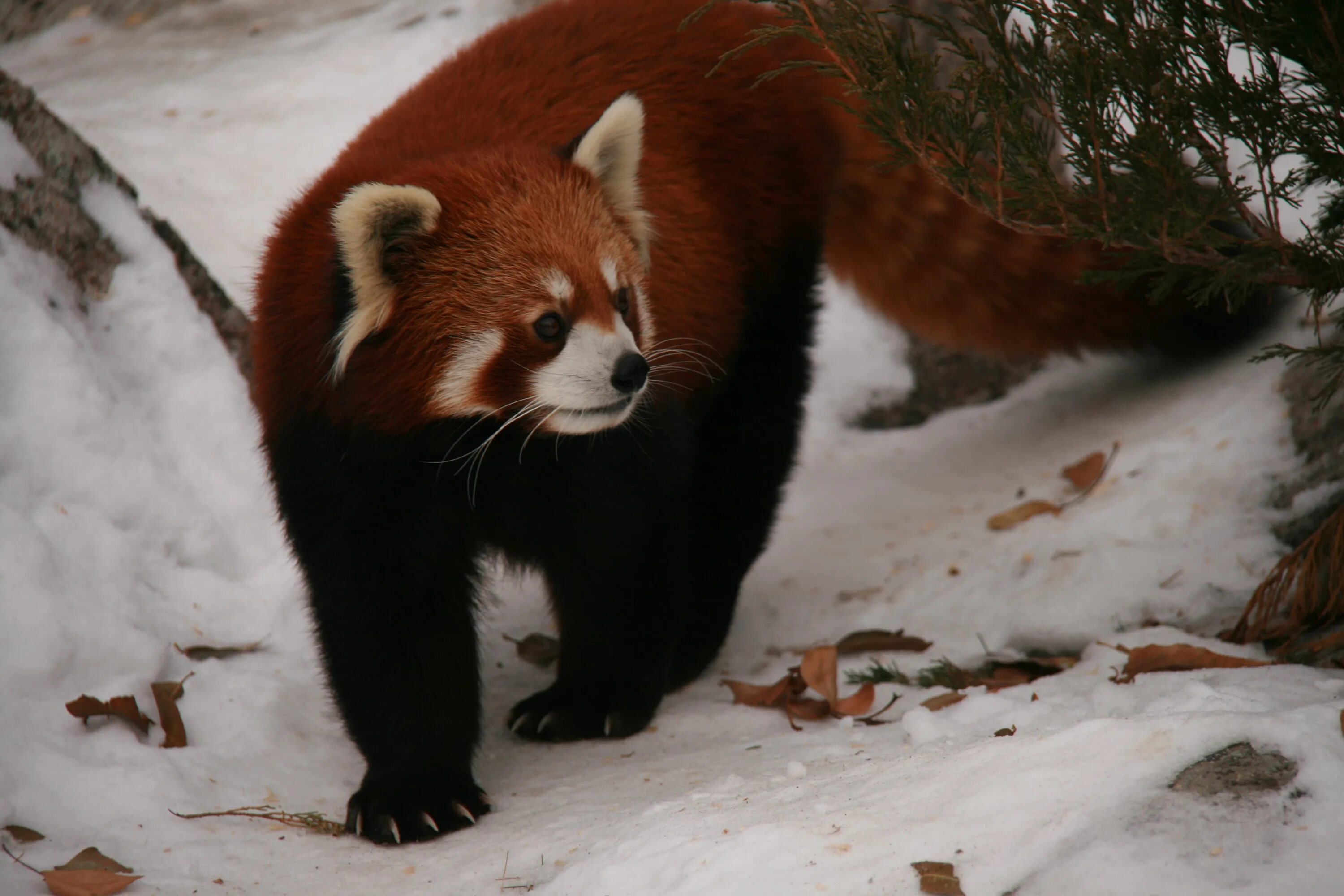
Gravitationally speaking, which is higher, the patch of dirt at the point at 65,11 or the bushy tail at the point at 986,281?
the patch of dirt at the point at 65,11

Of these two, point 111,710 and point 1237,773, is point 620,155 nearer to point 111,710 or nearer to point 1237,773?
point 111,710

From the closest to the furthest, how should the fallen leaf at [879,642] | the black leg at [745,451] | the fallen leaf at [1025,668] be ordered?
the fallen leaf at [1025,668]
the fallen leaf at [879,642]
the black leg at [745,451]

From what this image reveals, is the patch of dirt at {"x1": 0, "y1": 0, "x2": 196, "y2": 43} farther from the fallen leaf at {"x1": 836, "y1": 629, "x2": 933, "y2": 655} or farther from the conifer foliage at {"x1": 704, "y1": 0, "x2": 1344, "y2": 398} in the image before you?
the fallen leaf at {"x1": 836, "y1": 629, "x2": 933, "y2": 655}

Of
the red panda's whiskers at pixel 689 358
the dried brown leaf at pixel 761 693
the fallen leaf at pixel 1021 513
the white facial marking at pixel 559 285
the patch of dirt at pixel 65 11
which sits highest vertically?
the patch of dirt at pixel 65 11

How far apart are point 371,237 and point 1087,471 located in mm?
2908

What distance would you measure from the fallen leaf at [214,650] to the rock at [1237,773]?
2.70m

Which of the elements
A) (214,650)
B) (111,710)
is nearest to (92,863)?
(111,710)

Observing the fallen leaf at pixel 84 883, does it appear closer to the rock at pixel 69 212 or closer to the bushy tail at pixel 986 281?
the rock at pixel 69 212

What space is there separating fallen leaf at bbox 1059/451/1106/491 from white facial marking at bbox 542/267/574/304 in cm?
242

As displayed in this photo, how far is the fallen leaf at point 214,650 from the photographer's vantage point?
130 inches

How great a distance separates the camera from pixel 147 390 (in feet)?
13.3

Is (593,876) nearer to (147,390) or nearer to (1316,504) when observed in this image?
(1316,504)

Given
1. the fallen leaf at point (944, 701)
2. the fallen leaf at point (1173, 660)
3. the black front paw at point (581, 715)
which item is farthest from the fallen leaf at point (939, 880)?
the black front paw at point (581, 715)

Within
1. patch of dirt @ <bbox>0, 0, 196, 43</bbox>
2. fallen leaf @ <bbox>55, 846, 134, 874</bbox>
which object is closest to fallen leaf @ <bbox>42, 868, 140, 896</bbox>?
fallen leaf @ <bbox>55, 846, 134, 874</bbox>
